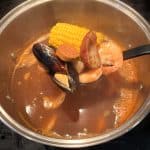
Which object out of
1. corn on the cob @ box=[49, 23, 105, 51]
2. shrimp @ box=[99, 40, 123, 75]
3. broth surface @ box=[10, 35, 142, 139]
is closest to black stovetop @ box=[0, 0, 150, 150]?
broth surface @ box=[10, 35, 142, 139]

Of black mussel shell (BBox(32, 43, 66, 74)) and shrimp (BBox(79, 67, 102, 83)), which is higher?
black mussel shell (BBox(32, 43, 66, 74))

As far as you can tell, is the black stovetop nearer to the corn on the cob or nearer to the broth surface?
the broth surface

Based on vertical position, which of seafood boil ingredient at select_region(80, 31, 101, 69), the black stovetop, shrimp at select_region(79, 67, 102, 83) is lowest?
the black stovetop

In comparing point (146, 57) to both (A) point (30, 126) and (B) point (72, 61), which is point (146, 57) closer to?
(B) point (72, 61)

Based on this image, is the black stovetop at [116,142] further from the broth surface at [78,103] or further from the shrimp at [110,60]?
the shrimp at [110,60]

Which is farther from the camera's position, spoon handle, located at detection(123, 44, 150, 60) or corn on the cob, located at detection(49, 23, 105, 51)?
corn on the cob, located at detection(49, 23, 105, 51)

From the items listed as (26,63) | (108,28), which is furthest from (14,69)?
(108,28)
